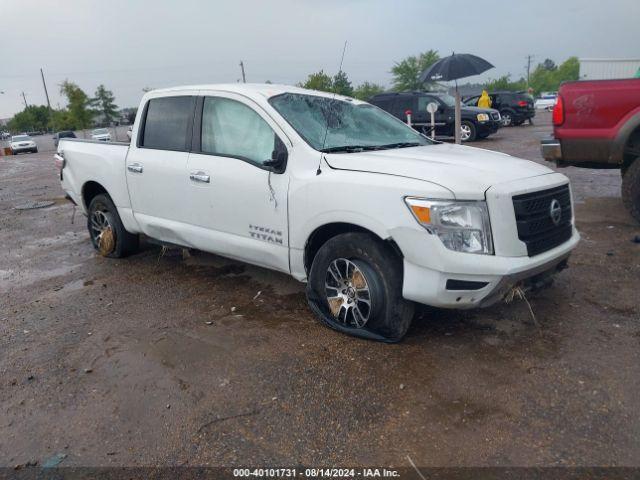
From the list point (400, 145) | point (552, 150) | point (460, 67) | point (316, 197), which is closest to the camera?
point (316, 197)

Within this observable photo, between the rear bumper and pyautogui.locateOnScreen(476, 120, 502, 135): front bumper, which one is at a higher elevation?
the rear bumper

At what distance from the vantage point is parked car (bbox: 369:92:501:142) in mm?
17422

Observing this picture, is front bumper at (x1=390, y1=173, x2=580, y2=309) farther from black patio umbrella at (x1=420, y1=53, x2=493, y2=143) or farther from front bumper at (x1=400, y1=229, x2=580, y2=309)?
black patio umbrella at (x1=420, y1=53, x2=493, y2=143)

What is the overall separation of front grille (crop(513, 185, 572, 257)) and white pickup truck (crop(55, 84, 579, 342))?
0.01m

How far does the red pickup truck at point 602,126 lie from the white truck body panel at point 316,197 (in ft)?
7.40

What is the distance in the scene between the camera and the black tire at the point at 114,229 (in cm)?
591

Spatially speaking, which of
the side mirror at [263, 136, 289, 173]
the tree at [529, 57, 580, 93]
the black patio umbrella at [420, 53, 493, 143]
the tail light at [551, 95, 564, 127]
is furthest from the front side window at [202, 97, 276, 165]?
the tree at [529, 57, 580, 93]

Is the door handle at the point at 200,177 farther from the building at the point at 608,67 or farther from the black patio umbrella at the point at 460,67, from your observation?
the black patio umbrella at the point at 460,67

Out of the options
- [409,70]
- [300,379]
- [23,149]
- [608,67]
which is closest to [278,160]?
Answer: [300,379]

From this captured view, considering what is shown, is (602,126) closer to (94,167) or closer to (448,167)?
(448,167)

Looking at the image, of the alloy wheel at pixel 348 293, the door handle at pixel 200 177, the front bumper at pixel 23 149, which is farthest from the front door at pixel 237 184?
the front bumper at pixel 23 149

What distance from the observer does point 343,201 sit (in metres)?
3.62

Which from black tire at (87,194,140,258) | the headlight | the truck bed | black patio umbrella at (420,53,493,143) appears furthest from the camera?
black patio umbrella at (420,53,493,143)

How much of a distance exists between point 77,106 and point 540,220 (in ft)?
241
